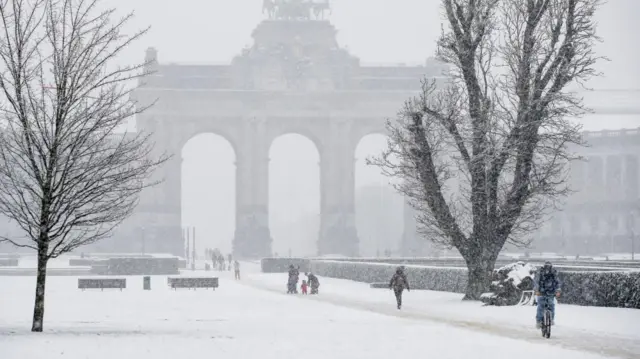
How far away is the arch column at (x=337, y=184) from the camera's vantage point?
11681cm

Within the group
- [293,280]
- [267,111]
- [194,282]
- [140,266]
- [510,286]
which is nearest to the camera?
[510,286]

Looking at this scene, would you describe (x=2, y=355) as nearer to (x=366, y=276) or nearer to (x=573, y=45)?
(x=573, y=45)

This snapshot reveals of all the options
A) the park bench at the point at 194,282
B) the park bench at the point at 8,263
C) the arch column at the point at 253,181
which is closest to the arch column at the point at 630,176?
the arch column at the point at 253,181

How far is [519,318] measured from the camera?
97.9ft

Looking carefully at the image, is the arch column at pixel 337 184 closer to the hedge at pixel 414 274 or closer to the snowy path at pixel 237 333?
the hedge at pixel 414 274

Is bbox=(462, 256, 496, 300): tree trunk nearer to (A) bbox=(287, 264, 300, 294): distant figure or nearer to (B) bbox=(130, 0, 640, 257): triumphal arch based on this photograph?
(A) bbox=(287, 264, 300, 294): distant figure

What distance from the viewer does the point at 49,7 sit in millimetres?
26375

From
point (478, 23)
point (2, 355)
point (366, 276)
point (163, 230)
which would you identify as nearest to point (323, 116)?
point (163, 230)

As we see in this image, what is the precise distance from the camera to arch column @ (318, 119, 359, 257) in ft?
383

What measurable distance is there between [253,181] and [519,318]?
89.9m

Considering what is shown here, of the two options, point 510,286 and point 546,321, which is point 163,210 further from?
point 546,321

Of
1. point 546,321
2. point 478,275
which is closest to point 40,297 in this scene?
point 546,321

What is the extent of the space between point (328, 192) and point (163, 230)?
1755 centimetres

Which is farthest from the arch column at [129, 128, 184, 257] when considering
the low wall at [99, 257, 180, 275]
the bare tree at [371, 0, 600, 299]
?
the bare tree at [371, 0, 600, 299]
